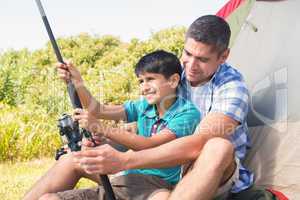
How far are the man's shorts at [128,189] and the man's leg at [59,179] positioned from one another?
0.09 metres

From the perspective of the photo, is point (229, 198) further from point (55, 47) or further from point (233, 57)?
point (233, 57)

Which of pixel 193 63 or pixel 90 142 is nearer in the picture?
pixel 90 142

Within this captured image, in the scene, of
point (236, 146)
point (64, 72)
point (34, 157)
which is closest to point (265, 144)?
point (236, 146)

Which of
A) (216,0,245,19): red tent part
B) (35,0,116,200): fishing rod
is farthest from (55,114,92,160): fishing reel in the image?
(216,0,245,19): red tent part

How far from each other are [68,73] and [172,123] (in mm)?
589

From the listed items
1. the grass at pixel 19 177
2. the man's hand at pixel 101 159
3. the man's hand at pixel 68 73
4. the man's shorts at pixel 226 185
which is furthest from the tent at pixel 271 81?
the grass at pixel 19 177

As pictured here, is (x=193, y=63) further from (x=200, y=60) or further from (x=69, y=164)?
(x=69, y=164)

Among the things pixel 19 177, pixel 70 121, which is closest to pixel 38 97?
pixel 19 177

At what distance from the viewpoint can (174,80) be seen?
9.13ft

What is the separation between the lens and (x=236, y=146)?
2643 millimetres

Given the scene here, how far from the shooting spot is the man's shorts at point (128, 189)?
2564mm

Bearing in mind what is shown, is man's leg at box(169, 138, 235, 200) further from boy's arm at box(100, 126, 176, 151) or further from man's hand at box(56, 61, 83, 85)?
man's hand at box(56, 61, 83, 85)

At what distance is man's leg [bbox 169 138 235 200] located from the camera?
219cm

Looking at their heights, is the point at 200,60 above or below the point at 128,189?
above
